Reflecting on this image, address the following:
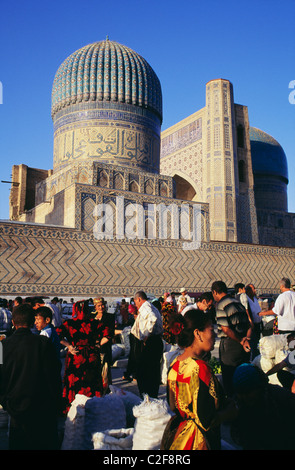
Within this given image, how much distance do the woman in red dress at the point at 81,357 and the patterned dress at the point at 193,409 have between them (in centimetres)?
152

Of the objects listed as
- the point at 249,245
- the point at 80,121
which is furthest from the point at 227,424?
the point at 80,121

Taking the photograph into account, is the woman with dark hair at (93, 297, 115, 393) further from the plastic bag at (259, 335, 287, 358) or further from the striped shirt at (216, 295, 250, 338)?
the plastic bag at (259, 335, 287, 358)

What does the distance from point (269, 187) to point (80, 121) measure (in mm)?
12465

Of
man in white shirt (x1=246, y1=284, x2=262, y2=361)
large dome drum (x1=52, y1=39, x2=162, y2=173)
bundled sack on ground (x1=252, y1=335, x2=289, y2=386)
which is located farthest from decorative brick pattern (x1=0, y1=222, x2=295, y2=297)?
bundled sack on ground (x1=252, y1=335, x2=289, y2=386)

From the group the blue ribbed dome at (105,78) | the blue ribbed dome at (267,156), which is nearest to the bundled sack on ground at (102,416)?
the blue ribbed dome at (105,78)

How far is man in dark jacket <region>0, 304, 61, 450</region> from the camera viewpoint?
2.27 metres

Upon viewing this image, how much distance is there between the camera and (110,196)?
48.3ft

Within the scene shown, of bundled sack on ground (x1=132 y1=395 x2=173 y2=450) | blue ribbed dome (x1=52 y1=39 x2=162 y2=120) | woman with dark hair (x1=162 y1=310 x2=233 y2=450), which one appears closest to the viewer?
woman with dark hair (x1=162 y1=310 x2=233 y2=450)

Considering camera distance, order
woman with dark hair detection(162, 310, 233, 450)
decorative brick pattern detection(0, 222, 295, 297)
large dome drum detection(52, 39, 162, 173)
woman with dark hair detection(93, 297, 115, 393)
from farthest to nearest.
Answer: large dome drum detection(52, 39, 162, 173), decorative brick pattern detection(0, 222, 295, 297), woman with dark hair detection(93, 297, 115, 393), woman with dark hair detection(162, 310, 233, 450)

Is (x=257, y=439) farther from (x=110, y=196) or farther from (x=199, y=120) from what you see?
(x=199, y=120)

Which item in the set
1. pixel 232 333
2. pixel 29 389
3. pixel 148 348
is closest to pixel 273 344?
pixel 232 333

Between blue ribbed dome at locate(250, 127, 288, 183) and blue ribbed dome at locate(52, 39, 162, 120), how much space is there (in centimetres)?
901

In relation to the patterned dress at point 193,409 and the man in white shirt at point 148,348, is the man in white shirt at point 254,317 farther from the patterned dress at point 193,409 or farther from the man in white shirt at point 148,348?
the patterned dress at point 193,409

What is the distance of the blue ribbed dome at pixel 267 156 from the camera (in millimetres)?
25222
